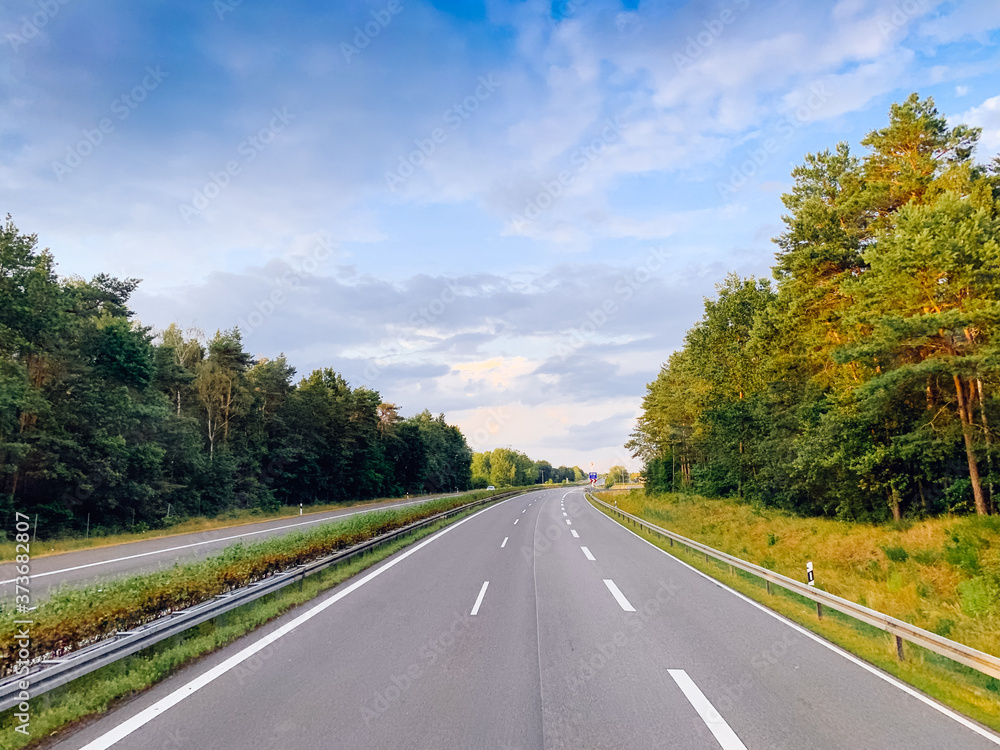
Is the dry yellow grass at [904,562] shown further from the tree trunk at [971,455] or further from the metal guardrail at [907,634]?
the metal guardrail at [907,634]

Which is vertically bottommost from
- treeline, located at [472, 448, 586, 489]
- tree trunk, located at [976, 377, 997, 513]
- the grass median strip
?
treeline, located at [472, 448, 586, 489]

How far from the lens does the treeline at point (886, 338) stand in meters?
16.3

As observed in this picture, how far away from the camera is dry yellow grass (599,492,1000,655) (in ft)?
35.0

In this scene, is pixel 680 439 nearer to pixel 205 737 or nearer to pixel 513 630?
pixel 513 630

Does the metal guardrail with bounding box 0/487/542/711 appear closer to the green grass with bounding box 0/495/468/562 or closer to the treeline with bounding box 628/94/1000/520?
the green grass with bounding box 0/495/468/562

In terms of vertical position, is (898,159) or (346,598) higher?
(898,159)

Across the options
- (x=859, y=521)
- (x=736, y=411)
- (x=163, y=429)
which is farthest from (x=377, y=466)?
(x=859, y=521)

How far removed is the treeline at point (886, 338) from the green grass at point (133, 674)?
722 inches

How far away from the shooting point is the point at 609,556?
16047 mm

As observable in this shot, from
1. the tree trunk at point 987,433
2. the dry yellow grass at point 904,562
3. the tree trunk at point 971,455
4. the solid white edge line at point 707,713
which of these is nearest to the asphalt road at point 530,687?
the solid white edge line at point 707,713

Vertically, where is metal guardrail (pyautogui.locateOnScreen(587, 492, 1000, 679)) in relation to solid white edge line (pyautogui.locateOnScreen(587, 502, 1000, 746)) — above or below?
above

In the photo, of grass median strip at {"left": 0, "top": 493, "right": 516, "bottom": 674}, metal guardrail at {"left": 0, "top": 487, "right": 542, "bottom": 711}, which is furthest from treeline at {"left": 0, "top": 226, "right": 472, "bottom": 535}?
metal guardrail at {"left": 0, "top": 487, "right": 542, "bottom": 711}

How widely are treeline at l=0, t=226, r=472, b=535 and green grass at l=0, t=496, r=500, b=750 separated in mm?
18758

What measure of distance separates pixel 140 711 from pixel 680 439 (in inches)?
1689
